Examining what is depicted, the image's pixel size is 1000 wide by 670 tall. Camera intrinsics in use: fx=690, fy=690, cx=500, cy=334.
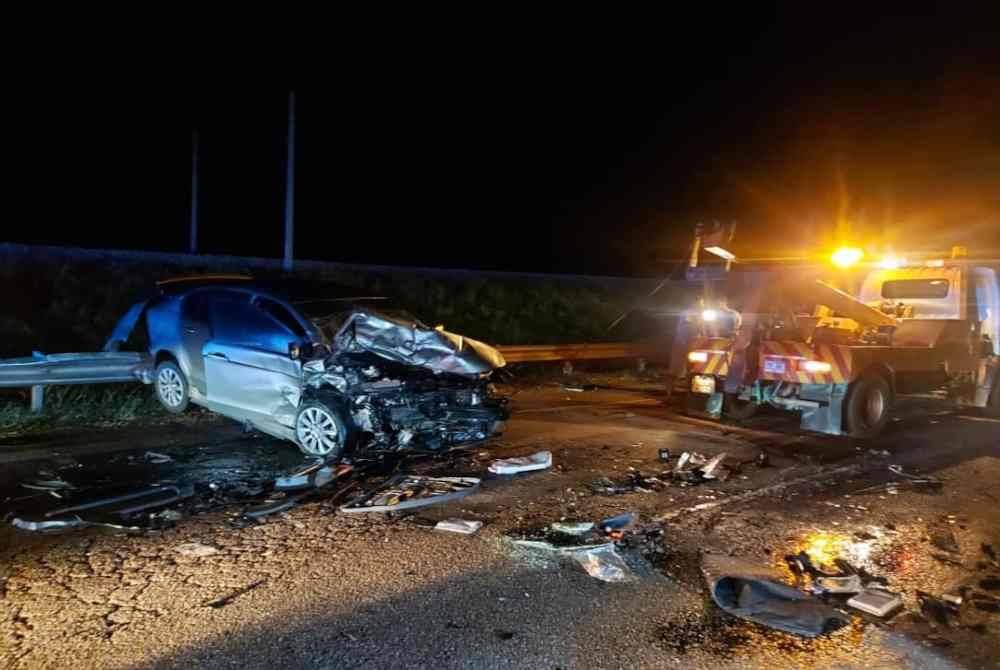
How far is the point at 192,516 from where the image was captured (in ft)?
16.8

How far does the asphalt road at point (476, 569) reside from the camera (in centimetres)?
335

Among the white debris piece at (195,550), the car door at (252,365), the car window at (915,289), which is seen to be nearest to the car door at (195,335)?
the car door at (252,365)

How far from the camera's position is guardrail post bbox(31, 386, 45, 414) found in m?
8.09

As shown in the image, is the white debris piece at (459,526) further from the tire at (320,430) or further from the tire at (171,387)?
the tire at (171,387)

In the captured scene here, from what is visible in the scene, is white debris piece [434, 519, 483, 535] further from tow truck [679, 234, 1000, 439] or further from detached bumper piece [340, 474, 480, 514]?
tow truck [679, 234, 1000, 439]

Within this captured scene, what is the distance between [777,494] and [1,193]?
81.3 ft

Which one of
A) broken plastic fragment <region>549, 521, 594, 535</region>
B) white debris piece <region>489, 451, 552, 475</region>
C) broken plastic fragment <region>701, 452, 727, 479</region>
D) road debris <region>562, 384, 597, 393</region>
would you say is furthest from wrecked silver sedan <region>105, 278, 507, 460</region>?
road debris <region>562, 384, 597, 393</region>

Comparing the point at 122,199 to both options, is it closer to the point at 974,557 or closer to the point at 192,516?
the point at 192,516

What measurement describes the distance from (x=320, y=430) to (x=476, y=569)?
2.88 metres

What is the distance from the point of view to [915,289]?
10.3 meters

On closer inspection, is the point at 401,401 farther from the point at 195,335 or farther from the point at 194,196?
the point at 194,196

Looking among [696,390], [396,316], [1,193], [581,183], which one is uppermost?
→ [581,183]

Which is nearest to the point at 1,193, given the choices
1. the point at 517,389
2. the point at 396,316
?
the point at 517,389

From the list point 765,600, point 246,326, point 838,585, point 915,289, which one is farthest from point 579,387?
point 765,600
